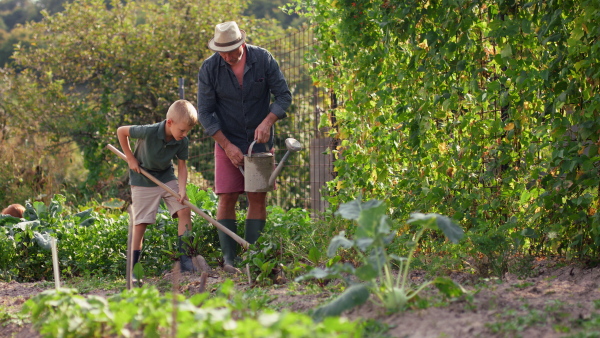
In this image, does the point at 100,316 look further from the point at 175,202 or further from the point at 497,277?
the point at 175,202

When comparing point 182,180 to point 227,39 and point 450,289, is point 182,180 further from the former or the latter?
point 450,289

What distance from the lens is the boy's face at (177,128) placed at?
14.6 ft

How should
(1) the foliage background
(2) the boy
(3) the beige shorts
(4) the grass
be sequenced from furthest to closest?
1. (1) the foliage background
2. (3) the beige shorts
3. (2) the boy
4. (4) the grass

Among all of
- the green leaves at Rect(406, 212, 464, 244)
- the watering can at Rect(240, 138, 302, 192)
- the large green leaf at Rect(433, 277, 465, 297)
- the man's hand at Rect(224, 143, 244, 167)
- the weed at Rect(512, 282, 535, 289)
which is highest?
the man's hand at Rect(224, 143, 244, 167)

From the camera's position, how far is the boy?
14.7 feet

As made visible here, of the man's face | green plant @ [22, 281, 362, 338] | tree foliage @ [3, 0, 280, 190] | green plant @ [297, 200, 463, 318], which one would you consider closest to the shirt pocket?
the man's face

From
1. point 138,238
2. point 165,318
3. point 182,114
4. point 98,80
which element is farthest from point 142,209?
point 98,80

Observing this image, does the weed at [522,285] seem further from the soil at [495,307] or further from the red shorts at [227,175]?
the red shorts at [227,175]

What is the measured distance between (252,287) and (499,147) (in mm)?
1616

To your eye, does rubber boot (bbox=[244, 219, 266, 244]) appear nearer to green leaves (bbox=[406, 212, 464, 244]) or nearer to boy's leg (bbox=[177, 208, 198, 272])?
boy's leg (bbox=[177, 208, 198, 272])

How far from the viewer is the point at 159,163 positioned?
465 centimetres

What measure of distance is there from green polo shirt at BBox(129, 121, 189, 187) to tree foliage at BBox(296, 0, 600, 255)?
4.11ft

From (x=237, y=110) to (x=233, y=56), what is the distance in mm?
412

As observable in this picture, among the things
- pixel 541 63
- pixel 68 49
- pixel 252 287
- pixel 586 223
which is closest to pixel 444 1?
pixel 541 63
